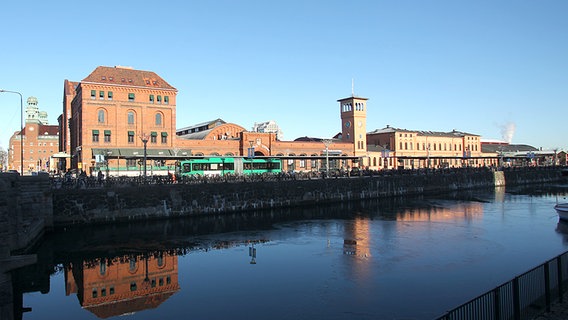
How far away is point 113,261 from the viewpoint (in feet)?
86.3

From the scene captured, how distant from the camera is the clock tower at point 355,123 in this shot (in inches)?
3789

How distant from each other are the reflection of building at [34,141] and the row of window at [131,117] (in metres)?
104

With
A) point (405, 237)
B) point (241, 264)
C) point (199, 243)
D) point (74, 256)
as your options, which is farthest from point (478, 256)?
point (74, 256)

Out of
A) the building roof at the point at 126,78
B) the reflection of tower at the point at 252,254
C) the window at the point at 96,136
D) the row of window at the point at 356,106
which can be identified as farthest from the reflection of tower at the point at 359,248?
the row of window at the point at 356,106

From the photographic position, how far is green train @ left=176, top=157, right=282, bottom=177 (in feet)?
202

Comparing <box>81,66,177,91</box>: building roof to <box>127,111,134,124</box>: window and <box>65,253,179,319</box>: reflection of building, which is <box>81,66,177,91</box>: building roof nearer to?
<box>127,111,134,124</box>: window

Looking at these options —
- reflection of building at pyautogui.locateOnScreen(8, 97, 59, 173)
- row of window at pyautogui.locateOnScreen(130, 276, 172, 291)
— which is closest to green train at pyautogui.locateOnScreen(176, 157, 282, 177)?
row of window at pyautogui.locateOnScreen(130, 276, 172, 291)

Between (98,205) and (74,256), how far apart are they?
1257 cm

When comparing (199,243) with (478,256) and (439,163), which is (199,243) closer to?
(478,256)

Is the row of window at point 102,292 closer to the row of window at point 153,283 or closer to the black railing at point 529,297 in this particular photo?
the row of window at point 153,283

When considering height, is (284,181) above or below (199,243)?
above

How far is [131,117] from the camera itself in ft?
226

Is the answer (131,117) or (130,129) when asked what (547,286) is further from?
(131,117)

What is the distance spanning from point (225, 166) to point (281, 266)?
136 feet
